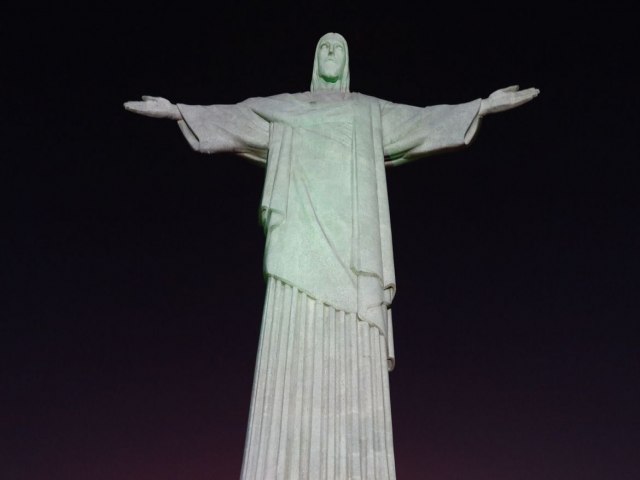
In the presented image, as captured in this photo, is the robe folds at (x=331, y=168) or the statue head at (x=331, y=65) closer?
the robe folds at (x=331, y=168)

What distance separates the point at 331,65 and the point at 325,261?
132 inches

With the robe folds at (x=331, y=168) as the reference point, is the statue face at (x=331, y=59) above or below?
above

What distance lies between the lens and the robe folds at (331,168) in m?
9.65

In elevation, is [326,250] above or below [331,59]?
below

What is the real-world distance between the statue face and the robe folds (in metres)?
A: 0.35

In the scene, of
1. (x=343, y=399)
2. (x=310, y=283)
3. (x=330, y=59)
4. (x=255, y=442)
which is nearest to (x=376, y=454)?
(x=343, y=399)

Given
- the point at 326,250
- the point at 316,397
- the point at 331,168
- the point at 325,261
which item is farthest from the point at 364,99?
the point at 316,397

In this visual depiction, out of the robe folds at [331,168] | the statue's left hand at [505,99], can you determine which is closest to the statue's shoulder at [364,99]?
the robe folds at [331,168]

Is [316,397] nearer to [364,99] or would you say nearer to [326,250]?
[326,250]

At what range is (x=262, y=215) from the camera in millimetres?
10242

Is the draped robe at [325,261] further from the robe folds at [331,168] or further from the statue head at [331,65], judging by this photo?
the statue head at [331,65]

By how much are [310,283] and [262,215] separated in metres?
1.20

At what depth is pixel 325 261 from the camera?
9.73m

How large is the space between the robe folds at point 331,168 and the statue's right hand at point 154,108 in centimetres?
18
